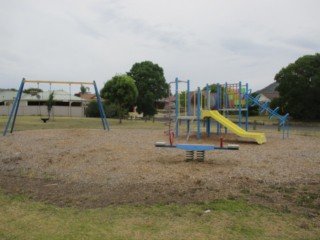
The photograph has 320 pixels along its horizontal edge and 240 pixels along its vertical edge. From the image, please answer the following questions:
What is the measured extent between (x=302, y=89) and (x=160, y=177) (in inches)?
1335

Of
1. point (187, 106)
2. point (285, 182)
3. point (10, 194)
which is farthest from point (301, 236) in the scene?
point (187, 106)

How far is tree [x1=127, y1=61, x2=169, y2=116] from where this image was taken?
170 feet

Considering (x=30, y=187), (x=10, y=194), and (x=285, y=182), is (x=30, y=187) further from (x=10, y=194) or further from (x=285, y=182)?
(x=285, y=182)

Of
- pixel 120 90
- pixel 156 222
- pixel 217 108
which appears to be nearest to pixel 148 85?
pixel 120 90

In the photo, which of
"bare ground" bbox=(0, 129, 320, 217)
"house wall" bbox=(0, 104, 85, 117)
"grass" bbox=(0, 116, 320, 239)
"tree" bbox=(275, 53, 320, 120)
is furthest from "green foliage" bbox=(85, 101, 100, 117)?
"grass" bbox=(0, 116, 320, 239)

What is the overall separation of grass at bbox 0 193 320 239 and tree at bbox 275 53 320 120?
114ft

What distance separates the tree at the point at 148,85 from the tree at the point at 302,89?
18867mm

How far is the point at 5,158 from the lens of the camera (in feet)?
34.8

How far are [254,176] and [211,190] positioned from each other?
5.25 feet

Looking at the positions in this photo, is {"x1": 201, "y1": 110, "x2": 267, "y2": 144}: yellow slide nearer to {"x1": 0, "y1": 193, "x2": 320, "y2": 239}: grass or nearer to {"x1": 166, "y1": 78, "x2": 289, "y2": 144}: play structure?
{"x1": 166, "y1": 78, "x2": 289, "y2": 144}: play structure

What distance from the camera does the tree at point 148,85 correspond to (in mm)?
51688

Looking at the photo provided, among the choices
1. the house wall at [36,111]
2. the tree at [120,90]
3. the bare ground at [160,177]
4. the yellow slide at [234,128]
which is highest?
the tree at [120,90]

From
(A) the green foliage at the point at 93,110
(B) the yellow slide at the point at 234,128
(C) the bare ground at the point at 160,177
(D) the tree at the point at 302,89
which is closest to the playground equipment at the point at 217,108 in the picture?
(B) the yellow slide at the point at 234,128

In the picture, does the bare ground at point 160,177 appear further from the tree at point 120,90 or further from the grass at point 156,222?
the tree at point 120,90
